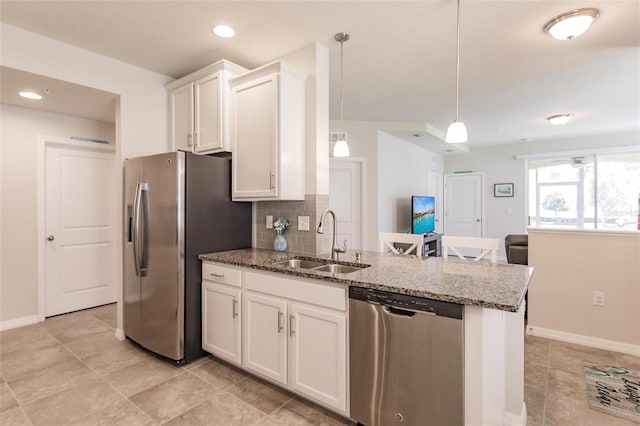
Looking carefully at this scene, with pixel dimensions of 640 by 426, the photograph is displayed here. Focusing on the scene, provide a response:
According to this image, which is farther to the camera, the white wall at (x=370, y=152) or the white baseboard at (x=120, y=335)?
the white wall at (x=370, y=152)

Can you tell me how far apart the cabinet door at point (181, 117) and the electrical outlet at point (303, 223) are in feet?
4.31

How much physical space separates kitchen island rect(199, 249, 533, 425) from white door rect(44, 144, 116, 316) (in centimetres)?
260

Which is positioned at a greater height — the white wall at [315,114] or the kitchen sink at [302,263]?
the white wall at [315,114]

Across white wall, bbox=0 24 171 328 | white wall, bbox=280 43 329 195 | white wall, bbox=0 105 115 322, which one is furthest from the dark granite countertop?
white wall, bbox=0 105 115 322

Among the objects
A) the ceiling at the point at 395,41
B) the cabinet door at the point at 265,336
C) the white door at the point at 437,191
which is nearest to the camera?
the cabinet door at the point at 265,336

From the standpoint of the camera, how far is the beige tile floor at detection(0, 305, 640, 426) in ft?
6.50

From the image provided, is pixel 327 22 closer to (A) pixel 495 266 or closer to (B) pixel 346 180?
(A) pixel 495 266

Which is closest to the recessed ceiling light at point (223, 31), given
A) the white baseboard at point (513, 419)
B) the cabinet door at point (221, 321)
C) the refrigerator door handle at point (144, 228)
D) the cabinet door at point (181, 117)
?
the cabinet door at point (181, 117)

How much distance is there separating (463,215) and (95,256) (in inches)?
299

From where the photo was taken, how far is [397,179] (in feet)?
19.7

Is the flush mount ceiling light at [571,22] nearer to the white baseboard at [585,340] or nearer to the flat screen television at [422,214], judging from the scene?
the white baseboard at [585,340]

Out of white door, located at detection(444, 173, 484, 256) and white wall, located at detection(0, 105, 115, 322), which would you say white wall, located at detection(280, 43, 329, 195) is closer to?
white wall, located at detection(0, 105, 115, 322)

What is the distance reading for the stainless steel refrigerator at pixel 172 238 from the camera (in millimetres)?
2568

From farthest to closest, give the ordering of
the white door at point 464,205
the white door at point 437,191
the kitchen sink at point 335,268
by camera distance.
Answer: the white door at point 464,205
the white door at point 437,191
the kitchen sink at point 335,268
